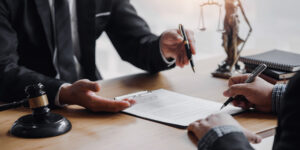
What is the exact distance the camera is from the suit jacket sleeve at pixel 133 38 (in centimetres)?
149

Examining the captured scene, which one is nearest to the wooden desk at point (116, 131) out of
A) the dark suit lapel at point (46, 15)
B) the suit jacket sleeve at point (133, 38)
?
the suit jacket sleeve at point (133, 38)

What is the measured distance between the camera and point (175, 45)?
1.43 m

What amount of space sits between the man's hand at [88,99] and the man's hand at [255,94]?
320 millimetres

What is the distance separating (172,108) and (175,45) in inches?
16.6

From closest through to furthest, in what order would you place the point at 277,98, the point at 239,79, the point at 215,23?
the point at 277,98
the point at 239,79
the point at 215,23

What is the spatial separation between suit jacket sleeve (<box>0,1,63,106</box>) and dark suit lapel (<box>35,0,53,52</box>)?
123mm

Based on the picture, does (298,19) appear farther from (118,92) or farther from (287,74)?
(118,92)

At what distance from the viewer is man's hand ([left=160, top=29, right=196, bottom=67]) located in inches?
53.8

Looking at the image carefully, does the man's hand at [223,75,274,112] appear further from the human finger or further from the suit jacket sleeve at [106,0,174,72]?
the suit jacket sleeve at [106,0,174,72]

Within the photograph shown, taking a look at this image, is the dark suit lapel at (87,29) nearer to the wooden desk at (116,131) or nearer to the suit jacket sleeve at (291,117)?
the wooden desk at (116,131)

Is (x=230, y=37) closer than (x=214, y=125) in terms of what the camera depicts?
No

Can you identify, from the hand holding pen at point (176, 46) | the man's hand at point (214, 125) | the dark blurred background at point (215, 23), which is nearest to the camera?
the man's hand at point (214, 125)

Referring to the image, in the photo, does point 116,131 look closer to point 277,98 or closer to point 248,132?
point 248,132

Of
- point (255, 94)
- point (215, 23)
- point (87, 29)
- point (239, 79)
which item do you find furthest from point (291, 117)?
point (215, 23)
